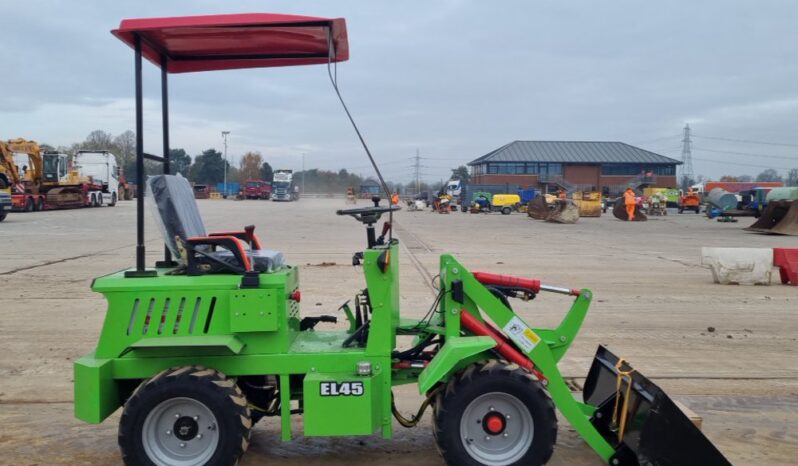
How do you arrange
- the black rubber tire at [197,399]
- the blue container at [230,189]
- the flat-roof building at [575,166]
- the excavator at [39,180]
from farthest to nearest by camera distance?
the blue container at [230,189]
the flat-roof building at [575,166]
the excavator at [39,180]
the black rubber tire at [197,399]

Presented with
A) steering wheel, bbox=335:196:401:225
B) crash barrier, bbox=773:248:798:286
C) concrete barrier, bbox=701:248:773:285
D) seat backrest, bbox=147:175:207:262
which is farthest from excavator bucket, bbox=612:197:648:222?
seat backrest, bbox=147:175:207:262

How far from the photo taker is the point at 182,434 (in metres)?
3.90

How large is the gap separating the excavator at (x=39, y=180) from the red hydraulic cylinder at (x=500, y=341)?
3830 cm

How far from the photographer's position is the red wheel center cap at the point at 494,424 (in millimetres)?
3930

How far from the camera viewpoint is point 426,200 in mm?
68125

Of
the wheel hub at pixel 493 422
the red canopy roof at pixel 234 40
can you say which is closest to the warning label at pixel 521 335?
the wheel hub at pixel 493 422

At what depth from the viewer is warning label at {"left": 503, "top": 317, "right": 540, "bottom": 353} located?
13.7 feet

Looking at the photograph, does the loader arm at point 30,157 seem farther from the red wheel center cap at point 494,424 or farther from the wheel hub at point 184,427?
the red wheel center cap at point 494,424

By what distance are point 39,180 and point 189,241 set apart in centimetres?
4236

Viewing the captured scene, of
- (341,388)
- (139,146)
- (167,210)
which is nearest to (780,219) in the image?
(341,388)

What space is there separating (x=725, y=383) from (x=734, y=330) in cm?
259

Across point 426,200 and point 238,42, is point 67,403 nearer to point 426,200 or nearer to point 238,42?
point 238,42

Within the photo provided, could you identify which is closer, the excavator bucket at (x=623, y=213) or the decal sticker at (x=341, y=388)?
the decal sticker at (x=341, y=388)

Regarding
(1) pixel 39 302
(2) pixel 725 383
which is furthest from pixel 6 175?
(2) pixel 725 383
